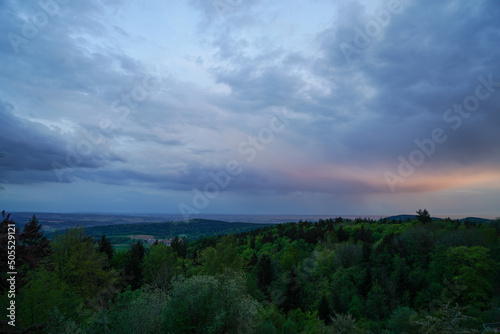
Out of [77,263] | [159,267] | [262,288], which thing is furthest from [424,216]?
[77,263]

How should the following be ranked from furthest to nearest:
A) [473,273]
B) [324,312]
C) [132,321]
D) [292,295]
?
[292,295]
[473,273]
[324,312]
[132,321]

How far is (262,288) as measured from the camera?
59.7 meters

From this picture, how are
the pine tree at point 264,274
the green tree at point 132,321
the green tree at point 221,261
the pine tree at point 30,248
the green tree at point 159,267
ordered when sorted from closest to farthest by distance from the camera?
1. the pine tree at point 30,248
2. the green tree at point 132,321
3. the green tree at point 221,261
4. the green tree at point 159,267
5. the pine tree at point 264,274

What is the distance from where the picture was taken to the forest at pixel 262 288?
22034 millimetres

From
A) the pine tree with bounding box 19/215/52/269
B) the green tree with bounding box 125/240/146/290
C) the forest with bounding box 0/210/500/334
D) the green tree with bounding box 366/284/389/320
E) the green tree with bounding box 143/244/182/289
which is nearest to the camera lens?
the pine tree with bounding box 19/215/52/269

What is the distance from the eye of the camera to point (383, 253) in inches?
2334

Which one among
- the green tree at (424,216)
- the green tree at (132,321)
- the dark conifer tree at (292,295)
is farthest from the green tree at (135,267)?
the green tree at (424,216)

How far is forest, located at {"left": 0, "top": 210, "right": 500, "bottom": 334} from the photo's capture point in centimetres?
2203

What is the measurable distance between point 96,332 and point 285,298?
40.3m

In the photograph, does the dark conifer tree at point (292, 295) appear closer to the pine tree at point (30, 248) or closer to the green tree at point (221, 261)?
the green tree at point (221, 261)

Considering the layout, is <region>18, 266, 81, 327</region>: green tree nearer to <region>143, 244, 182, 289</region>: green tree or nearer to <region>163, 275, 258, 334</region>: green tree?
<region>163, 275, 258, 334</region>: green tree

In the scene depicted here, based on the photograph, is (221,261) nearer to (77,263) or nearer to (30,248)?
(77,263)

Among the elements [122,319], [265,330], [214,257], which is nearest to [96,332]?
[122,319]

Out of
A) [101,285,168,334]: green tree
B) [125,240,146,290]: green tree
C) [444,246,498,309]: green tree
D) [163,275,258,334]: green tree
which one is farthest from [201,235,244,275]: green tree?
[444,246,498,309]: green tree
